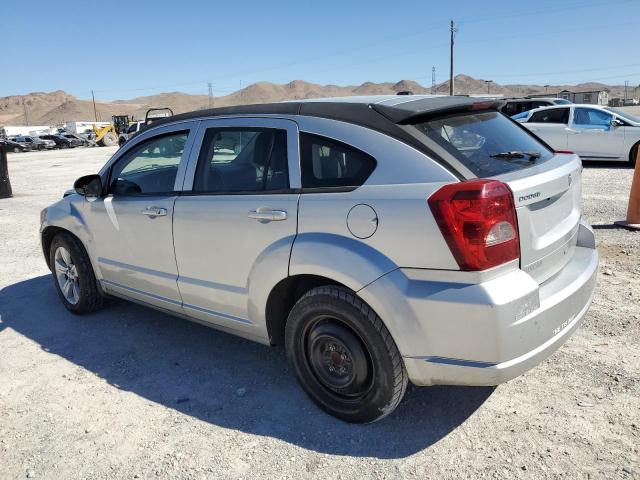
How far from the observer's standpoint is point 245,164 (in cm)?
339

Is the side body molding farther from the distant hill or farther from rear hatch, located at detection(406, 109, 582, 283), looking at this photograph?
the distant hill

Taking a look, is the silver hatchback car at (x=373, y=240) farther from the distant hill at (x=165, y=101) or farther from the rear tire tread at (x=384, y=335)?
the distant hill at (x=165, y=101)

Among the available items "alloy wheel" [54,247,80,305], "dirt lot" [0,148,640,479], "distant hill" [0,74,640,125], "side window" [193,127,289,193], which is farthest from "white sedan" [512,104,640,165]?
"distant hill" [0,74,640,125]

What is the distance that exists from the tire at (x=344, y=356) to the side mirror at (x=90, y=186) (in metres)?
2.18

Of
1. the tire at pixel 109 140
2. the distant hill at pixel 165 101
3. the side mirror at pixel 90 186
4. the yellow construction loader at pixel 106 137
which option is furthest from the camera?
the distant hill at pixel 165 101

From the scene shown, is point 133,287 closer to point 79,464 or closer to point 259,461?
point 79,464

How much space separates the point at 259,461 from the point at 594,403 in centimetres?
190

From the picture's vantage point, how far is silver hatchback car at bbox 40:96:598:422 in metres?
2.45

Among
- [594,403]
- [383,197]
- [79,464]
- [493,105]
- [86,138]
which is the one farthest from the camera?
[86,138]

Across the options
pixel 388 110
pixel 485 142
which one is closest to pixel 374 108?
pixel 388 110

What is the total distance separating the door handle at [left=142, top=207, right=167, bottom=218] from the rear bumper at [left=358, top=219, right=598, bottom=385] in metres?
1.72

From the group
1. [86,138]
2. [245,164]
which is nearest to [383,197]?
[245,164]

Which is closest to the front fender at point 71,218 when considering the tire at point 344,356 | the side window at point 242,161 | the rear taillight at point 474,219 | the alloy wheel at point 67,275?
the alloy wheel at point 67,275

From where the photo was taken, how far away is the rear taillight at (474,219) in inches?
94.5
